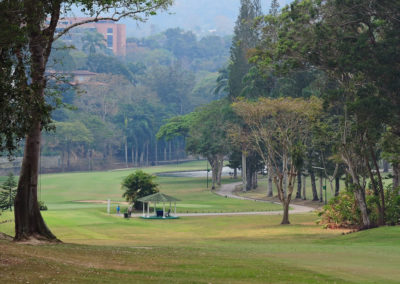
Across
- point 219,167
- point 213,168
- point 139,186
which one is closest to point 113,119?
point 219,167

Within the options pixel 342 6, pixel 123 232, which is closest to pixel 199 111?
pixel 123 232

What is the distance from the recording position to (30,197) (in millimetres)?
26812

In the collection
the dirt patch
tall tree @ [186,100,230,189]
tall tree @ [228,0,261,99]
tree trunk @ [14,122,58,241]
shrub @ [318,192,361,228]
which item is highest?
tall tree @ [228,0,261,99]

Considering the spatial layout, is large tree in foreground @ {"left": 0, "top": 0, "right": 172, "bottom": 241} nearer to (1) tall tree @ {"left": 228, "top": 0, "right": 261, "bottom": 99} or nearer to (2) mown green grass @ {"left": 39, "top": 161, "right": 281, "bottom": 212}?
(2) mown green grass @ {"left": 39, "top": 161, "right": 281, "bottom": 212}

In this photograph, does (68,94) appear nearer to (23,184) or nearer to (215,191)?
(215,191)

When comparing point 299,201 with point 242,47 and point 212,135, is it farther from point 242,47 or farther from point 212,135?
point 242,47

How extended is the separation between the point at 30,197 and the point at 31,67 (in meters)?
7.36

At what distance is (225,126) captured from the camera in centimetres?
10400

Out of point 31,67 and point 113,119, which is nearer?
point 31,67

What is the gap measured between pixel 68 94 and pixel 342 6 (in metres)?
139

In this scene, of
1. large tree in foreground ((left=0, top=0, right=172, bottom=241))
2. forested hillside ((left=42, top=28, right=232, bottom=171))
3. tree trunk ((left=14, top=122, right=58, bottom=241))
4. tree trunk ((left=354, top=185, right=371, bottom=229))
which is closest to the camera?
large tree in foreground ((left=0, top=0, right=172, bottom=241))

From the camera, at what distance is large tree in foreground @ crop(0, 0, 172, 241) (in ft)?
62.1

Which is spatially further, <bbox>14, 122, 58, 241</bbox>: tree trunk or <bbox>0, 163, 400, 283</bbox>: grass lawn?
<bbox>14, 122, 58, 241</bbox>: tree trunk

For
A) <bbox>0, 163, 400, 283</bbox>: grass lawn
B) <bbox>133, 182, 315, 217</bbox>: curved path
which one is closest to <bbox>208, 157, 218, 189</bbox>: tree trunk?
<bbox>133, 182, 315, 217</bbox>: curved path
